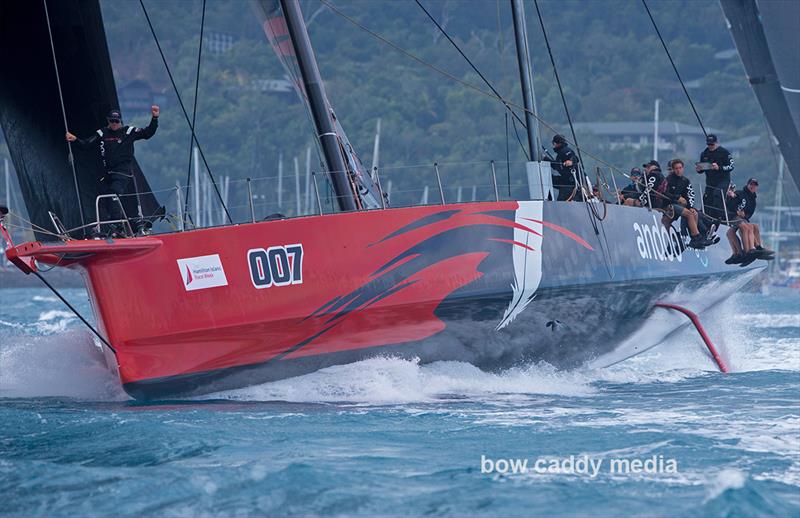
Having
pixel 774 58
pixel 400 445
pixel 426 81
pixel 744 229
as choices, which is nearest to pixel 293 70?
pixel 400 445

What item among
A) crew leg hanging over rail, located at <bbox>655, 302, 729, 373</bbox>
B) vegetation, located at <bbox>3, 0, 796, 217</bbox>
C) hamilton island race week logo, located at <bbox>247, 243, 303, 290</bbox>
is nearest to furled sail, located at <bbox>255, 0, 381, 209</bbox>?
hamilton island race week logo, located at <bbox>247, 243, 303, 290</bbox>

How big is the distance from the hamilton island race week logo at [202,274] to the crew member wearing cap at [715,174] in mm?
5088

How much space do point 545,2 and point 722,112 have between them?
14373mm

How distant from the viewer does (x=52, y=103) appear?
8.84 metres

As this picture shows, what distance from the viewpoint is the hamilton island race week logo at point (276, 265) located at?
7.73 meters

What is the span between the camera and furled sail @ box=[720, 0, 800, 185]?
1584 cm

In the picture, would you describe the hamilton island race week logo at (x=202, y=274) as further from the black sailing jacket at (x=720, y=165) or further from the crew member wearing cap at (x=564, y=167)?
the black sailing jacket at (x=720, y=165)

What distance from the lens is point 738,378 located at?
10250 millimetres

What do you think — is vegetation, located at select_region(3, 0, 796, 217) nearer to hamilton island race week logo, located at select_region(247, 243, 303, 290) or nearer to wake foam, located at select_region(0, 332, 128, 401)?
wake foam, located at select_region(0, 332, 128, 401)

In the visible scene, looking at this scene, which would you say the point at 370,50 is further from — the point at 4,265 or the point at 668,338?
the point at 668,338

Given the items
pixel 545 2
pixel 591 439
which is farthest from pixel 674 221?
pixel 545 2

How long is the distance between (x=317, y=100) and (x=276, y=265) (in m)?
1.64

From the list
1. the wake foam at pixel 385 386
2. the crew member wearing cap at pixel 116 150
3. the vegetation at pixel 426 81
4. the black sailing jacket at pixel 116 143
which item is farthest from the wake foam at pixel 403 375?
the vegetation at pixel 426 81

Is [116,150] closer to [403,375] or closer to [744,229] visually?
[403,375]
